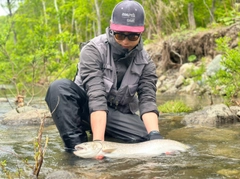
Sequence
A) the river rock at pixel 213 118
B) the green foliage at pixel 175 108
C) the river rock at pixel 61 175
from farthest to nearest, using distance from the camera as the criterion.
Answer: the green foliage at pixel 175 108 → the river rock at pixel 213 118 → the river rock at pixel 61 175

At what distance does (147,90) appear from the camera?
415cm

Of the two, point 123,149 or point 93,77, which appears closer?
point 123,149

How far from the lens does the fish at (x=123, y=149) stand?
3113mm

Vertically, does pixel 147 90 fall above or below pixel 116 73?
below

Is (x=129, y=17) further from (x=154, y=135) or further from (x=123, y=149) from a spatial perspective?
(x=123, y=149)

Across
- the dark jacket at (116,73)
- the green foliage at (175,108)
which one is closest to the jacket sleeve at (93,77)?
the dark jacket at (116,73)

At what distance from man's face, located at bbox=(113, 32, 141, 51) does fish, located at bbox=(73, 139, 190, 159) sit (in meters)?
1.14

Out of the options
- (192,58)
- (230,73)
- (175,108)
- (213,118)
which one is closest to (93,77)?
(213,118)

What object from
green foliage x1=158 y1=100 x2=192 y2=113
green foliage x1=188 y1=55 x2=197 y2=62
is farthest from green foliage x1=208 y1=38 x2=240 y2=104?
green foliage x1=188 y1=55 x2=197 y2=62

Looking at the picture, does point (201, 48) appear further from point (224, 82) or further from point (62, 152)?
point (62, 152)

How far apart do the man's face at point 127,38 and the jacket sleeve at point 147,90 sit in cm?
46

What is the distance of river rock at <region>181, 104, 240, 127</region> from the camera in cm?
570

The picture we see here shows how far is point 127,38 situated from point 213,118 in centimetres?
262

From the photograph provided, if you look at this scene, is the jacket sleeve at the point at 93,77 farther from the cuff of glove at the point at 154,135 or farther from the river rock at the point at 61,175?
the river rock at the point at 61,175
